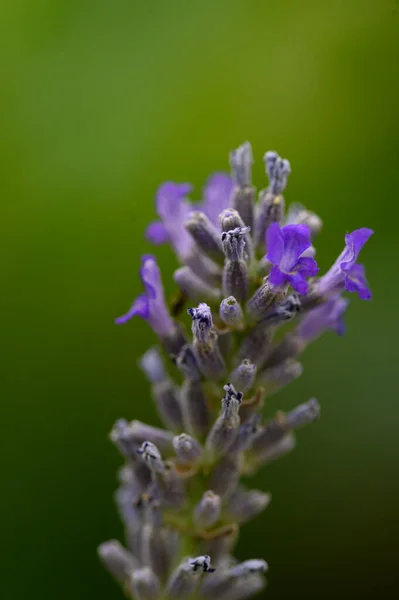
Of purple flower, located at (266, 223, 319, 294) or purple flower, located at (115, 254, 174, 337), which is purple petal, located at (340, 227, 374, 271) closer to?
purple flower, located at (266, 223, 319, 294)

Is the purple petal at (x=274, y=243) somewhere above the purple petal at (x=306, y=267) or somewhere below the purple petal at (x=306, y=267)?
above

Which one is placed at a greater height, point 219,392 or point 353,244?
point 353,244

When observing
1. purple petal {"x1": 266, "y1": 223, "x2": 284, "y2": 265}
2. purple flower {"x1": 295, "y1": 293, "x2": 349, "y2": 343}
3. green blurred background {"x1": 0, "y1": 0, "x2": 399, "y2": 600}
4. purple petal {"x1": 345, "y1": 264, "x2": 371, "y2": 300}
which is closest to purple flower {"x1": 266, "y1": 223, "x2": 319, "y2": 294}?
purple petal {"x1": 266, "y1": 223, "x2": 284, "y2": 265}

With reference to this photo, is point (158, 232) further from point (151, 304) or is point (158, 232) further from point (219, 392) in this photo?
point (219, 392)

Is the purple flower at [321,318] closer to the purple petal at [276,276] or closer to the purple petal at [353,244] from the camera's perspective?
the purple petal at [353,244]

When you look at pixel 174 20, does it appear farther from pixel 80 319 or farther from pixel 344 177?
pixel 80 319

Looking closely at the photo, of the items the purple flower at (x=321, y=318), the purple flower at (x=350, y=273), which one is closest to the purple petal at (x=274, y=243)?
the purple flower at (x=350, y=273)

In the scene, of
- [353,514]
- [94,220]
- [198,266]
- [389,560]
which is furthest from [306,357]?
[198,266]

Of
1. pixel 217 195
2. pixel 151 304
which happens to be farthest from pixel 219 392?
pixel 217 195
